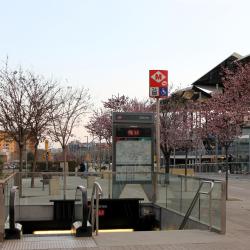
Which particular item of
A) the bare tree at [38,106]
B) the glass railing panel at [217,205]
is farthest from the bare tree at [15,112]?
the glass railing panel at [217,205]

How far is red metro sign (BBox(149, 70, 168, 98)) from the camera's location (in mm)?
18578

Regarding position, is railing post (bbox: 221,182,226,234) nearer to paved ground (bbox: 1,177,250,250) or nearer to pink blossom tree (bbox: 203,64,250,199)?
paved ground (bbox: 1,177,250,250)

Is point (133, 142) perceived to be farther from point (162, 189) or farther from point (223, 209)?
point (223, 209)

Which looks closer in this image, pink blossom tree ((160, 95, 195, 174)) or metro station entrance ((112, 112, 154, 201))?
metro station entrance ((112, 112, 154, 201))

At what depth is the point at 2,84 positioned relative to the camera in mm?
29062

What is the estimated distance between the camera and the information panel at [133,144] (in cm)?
1759

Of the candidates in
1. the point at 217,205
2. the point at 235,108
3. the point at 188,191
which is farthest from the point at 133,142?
the point at 217,205

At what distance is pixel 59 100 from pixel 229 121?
658 inches

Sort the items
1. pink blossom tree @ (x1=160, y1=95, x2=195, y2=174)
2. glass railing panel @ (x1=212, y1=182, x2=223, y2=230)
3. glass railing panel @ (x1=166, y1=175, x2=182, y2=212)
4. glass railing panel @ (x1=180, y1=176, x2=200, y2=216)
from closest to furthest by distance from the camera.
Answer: glass railing panel @ (x1=212, y1=182, x2=223, y2=230), glass railing panel @ (x1=180, y1=176, x2=200, y2=216), glass railing panel @ (x1=166, y1=175, x2=182, y2=212), pink blossom tree @ (x1=160, y1=95, x2=195, y2=174)

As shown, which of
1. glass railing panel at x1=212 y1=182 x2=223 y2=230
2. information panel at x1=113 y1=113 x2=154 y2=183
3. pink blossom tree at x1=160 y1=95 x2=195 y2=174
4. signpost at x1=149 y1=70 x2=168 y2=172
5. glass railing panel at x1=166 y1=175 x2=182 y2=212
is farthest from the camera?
pink blossom tree at x1=160 y1=95 x2=195 y2=174

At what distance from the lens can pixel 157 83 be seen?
61.4ft

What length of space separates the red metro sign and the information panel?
3.30 ft

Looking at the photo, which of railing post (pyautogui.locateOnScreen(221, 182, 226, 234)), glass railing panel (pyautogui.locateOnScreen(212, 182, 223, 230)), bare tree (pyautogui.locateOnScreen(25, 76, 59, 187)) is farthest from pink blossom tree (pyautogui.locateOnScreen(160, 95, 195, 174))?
railing post (pyautogui.locateOnScreen(221, 182, 226, 234))

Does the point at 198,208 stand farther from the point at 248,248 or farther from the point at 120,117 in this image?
the point at 120,117
